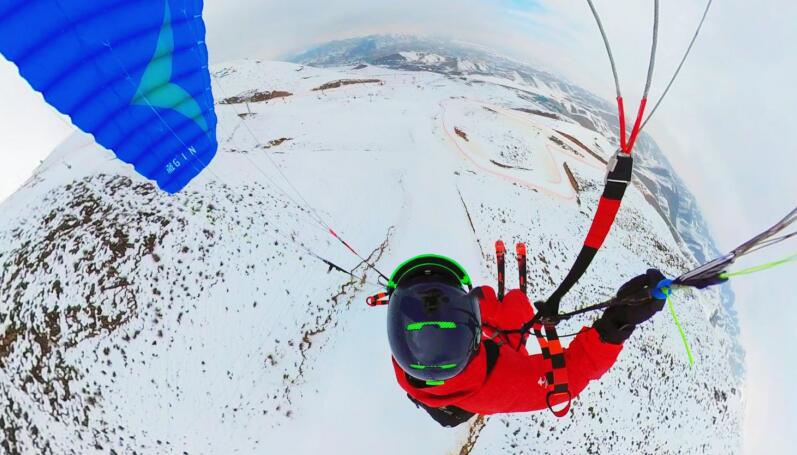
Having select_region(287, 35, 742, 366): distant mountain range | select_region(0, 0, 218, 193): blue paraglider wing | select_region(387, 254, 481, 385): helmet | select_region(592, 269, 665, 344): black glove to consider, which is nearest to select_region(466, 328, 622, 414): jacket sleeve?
select_region(592, 269, 665, 344): black glove

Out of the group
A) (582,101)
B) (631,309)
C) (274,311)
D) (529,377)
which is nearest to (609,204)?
(631,309)

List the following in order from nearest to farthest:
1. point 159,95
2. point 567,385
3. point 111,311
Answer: point 567,385
point 159,95
point 111,311

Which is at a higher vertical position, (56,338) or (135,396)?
(56,338)

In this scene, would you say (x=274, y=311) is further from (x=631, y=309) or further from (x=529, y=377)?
(x=631, y=309)

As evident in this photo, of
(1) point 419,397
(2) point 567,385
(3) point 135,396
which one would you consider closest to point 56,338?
(3) point 135,396

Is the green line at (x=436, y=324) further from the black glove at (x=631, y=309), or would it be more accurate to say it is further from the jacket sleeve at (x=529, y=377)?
the black glove at (x=631, y=309)

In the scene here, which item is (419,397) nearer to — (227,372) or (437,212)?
(227,372)

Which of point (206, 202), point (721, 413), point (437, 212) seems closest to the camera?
point (206, 202)
